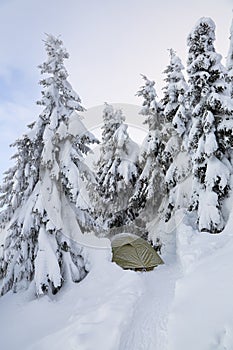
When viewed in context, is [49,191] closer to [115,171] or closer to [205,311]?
[115,171]

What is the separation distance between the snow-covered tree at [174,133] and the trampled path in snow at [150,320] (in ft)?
24.8

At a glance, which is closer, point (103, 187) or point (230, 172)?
point (230, 172)

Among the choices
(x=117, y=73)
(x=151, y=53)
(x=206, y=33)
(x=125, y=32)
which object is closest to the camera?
(x=206, y=33)

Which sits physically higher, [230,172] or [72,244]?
[230,172]

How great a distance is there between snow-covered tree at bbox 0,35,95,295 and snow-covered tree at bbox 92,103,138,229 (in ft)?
21.6

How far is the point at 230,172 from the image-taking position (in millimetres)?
13133

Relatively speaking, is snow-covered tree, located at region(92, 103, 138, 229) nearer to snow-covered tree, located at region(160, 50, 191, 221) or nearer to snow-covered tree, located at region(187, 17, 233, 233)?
snow-covered tree, located at region(160, 50, 191, 221)

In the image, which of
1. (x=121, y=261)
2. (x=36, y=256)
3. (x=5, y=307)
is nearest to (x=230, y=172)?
(x=121, y=261)

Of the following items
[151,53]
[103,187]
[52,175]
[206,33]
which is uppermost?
[151,53]

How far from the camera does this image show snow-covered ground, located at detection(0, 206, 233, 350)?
475 centimetres

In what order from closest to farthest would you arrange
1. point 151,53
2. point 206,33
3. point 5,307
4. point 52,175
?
point 5,307 → point 52,175 → point 206,33 → point 151,53

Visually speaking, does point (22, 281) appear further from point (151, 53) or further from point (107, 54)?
point (151, 53)

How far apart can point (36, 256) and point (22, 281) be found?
156 cm

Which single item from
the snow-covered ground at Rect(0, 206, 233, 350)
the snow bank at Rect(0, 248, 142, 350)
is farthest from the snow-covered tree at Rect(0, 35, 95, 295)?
the snow-covered ground at Rect(0, 206, 233, 350)
